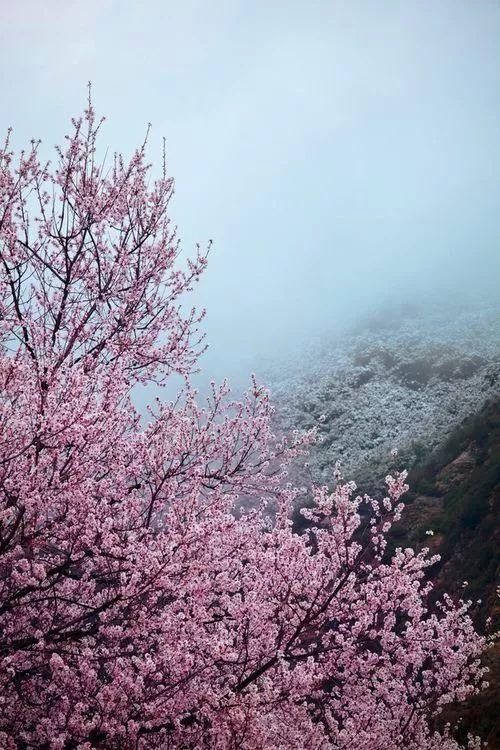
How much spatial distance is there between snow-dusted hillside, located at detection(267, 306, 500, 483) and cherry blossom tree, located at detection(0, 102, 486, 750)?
33.3 m

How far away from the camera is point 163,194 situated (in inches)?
262

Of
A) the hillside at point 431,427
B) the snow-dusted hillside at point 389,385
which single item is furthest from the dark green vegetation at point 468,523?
the snow-dusted hillside at point 389,385

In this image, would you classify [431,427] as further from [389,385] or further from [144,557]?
[144,557]

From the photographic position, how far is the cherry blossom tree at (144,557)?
14.5 feet

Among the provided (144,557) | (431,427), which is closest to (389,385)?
(431,427)

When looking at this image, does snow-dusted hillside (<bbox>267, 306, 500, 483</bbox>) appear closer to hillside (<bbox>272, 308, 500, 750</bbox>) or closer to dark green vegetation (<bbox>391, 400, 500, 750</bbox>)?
hillside (<bbox>272, 308, 500, 750</bbox>)

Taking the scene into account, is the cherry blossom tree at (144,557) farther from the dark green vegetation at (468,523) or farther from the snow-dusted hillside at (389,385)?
the snow-dusted hillside at (389,385)

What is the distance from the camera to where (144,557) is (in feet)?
15.2

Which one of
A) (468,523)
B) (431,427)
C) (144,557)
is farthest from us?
(431,427)

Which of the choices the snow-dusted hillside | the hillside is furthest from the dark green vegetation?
the snow-dusted hillside

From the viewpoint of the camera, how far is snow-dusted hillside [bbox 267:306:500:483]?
157 feet

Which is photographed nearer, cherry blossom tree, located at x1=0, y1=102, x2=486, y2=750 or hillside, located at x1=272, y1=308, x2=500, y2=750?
cherry blossom tree, located at x1=0, y1=102, x2=486, y2=750

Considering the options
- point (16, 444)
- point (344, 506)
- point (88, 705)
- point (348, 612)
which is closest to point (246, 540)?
point (348, 612)

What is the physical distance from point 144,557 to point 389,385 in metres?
66.1
